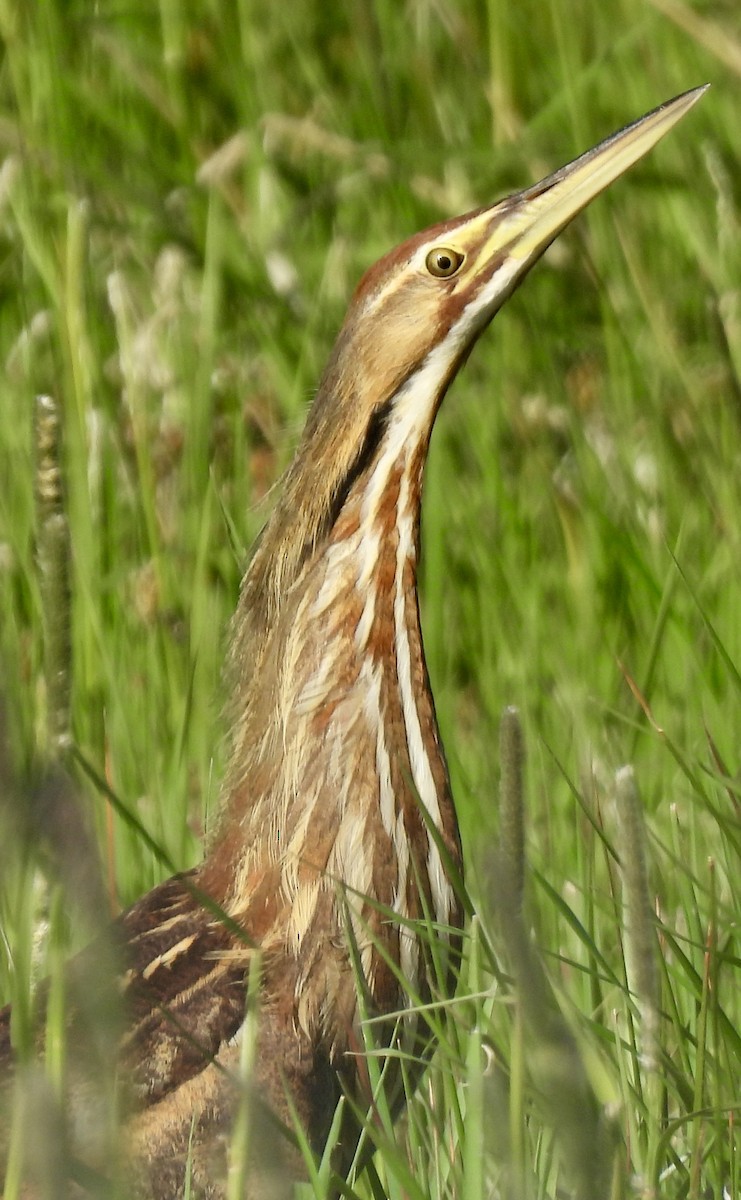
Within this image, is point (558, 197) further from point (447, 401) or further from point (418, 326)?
point (447, 401)

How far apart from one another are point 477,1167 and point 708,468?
1605 mm

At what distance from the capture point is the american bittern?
1.47m

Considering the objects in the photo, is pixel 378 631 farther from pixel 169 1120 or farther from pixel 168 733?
pixel 168 733

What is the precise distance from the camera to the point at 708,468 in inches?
94.3

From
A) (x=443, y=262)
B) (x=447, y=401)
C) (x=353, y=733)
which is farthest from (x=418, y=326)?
(x=447, y=401)

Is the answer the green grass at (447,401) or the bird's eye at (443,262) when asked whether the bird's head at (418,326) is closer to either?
the bird's eye at (443,262)

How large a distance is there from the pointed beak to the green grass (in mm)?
363

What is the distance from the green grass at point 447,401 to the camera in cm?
209

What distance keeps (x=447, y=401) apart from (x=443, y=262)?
3.38 feet

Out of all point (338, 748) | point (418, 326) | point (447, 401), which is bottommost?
point (338, 748)

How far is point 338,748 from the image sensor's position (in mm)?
1536

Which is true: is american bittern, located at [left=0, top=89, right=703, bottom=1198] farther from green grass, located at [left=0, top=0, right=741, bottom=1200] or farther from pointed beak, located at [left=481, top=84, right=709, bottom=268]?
green grass, located at [left=0, top=0, right=741, bottom=1200]

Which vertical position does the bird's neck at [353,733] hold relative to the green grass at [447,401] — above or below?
below

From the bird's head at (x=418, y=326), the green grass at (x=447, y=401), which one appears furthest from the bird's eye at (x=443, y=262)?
the green grass at (x=447, y=401)
